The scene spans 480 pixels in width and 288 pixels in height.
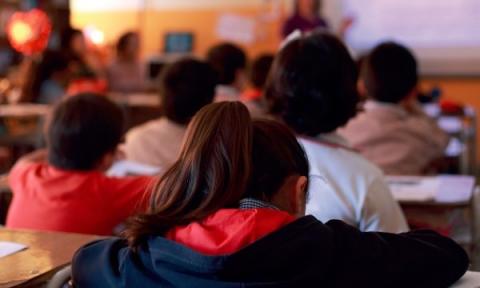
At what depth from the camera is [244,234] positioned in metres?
1.17

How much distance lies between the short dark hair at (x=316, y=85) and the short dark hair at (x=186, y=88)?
97cm

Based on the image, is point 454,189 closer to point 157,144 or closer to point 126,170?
point 126,170

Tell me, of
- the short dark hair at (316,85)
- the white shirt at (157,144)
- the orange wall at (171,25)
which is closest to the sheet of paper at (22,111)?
the white shirt at (157,144)

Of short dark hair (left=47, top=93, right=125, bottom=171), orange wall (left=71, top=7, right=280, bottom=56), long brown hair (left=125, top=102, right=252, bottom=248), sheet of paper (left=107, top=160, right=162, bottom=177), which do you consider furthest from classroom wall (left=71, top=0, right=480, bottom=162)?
long brown hair (left=125, top=102, right=252, bottom=248)

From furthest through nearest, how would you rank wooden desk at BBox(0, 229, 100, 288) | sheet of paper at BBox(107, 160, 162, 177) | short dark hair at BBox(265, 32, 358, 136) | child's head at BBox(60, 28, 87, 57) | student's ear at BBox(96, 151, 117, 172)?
child's head at BBox(60, 28, 87, 57)
sheet of paper at BBox(107, 160, 162, 177)
student's ear at BBox(96, 151, 117, 172)
short dark hair at BBox(265, 32, 358, 136)
wooden desk at BBox(0, 229, 100, 288)

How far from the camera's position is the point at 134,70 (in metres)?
7.94

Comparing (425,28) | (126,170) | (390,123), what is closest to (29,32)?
(425,28)

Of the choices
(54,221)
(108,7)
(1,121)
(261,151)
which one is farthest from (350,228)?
(108,7)

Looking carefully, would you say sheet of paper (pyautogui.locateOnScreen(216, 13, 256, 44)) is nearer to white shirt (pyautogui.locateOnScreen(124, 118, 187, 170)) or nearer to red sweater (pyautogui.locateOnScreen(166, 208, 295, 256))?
white shirt (pyautogui.locateOnScreen(124, 118, 187, 170))

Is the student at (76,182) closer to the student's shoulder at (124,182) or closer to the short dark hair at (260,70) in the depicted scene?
the student's shoulder at (124,182)

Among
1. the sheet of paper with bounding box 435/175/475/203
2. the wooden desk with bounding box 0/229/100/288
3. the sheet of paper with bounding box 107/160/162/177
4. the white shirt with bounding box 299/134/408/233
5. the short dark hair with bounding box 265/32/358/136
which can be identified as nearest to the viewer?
the wooden desk with bounding box 0/229/100/288

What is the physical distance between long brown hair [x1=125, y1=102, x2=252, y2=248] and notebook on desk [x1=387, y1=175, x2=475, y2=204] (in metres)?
1.28

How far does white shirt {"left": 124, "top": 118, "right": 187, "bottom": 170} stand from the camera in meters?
3.19

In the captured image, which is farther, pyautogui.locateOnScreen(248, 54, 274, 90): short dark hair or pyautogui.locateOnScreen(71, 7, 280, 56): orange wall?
pyautogui.locateOnScreen(71, 7, 280, 56): orange wall
